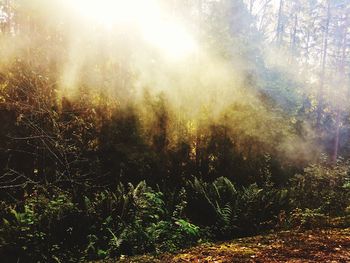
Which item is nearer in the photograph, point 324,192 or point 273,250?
point 273,250

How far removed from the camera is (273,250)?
602cm

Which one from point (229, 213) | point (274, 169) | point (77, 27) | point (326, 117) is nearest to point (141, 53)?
point (77, 27)

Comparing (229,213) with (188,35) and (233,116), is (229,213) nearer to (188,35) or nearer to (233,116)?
(233,116)

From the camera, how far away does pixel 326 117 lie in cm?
2412

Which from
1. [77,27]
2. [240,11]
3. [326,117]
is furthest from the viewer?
[326,117]

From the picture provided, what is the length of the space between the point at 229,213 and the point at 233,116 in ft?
28.5

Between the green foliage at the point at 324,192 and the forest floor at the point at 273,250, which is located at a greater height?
the green foliage at the point at 324,192

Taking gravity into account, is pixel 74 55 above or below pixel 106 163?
above

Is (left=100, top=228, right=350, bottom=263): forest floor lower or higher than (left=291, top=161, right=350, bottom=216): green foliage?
lower

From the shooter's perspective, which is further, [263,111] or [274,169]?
[274,169]

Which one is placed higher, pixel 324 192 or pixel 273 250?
pixel 324 192

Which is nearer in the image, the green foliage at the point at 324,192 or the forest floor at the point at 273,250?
the forest floor at the point at 273,250

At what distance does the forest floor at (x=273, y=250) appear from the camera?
555 centimetres

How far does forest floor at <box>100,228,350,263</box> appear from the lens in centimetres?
555
